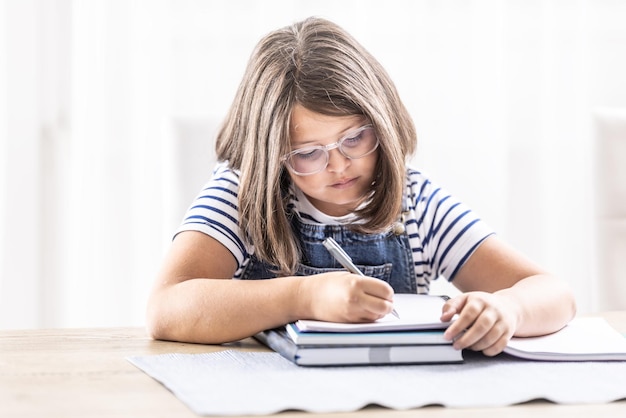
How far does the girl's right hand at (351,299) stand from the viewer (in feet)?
3.16

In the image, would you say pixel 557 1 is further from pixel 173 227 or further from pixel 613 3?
pixel 173 227

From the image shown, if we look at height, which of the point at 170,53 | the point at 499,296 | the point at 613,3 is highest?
the point at 613,3

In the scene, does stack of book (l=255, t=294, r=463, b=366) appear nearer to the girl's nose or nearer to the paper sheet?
the paper sheet

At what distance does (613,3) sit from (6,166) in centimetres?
163

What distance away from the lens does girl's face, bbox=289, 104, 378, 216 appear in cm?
123

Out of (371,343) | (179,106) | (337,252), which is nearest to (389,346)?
(371,343)

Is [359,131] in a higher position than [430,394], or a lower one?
higher

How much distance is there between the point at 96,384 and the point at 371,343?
0.92 feet

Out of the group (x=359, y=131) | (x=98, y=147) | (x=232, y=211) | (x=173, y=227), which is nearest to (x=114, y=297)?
(x=98, y=147)

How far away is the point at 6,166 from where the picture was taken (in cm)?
224

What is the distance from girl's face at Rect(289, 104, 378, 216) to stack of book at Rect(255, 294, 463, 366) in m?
0.32

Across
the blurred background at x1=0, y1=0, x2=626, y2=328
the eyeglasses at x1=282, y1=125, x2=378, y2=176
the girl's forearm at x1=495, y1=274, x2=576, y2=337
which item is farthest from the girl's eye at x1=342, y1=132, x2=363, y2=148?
the blurred background at x1=0, y1=0, x2=626, y2=328

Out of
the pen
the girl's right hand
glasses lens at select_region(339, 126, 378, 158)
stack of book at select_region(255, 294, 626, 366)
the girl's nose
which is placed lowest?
stack of book at select_region(255, 294, 626, 366)

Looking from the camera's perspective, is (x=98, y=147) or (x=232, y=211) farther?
(x=98, y=147)
